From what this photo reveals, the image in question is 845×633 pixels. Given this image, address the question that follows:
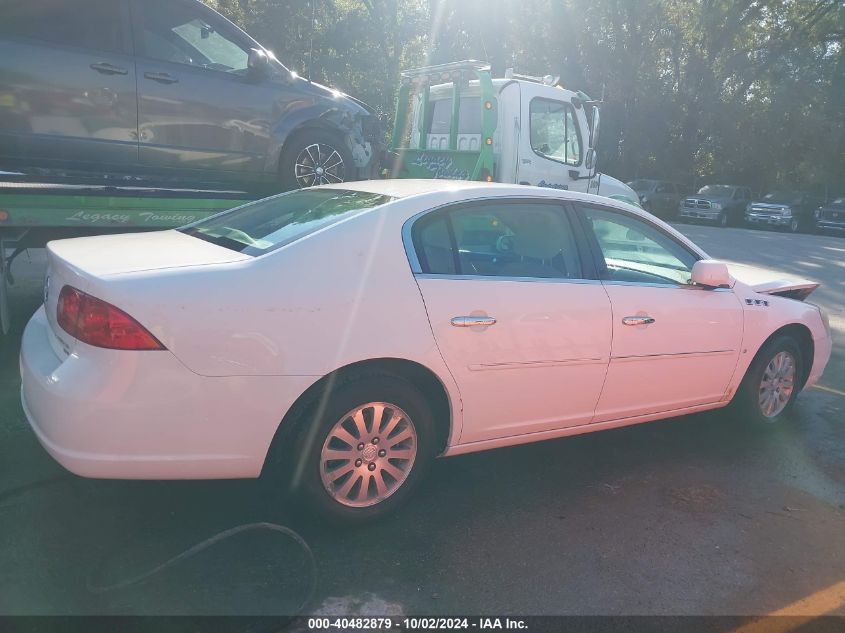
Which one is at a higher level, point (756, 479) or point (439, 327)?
point (439, 327)

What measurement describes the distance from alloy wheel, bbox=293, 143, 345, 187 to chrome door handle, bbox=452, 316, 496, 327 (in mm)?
3326

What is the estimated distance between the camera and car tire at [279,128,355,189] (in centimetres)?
635

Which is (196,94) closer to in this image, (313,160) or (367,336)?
(313,160)

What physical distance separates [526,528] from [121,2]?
4664 mm

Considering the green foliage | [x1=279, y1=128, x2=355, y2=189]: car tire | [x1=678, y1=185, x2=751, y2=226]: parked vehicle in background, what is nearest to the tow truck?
[x1=279, y1=128, x2=355, y2=189]: car tire

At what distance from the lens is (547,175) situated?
8.75m

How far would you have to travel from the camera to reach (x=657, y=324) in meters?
4.18

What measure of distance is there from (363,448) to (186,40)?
4.01 meters

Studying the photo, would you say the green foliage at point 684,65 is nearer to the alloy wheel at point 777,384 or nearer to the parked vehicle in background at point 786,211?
the parked vehicle in background at point 786,211

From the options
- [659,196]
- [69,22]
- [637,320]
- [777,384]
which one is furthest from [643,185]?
[637,320]

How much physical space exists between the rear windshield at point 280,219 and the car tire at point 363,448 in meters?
0.74

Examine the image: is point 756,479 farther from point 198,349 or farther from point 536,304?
point 198,349

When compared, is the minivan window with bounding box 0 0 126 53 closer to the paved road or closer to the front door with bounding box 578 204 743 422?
the paved road

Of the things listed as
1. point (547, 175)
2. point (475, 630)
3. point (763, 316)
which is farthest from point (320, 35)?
point (475, 630)
